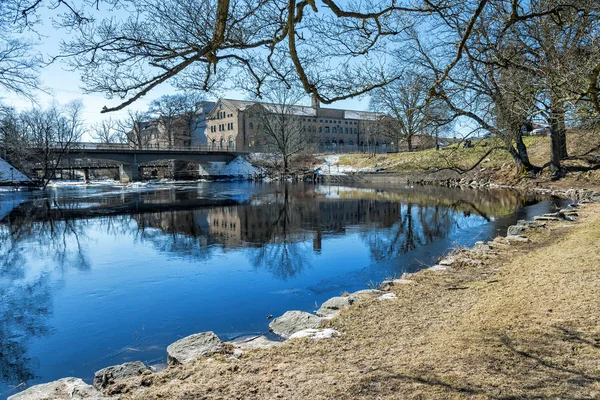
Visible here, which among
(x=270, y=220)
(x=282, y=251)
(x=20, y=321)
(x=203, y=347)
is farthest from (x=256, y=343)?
(x=270, y=220)

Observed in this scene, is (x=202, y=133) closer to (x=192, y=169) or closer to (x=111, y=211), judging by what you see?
(x=192, y=169)

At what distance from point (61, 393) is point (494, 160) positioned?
1436 inches

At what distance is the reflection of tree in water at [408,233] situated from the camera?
1162cm

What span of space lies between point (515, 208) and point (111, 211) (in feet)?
63.7

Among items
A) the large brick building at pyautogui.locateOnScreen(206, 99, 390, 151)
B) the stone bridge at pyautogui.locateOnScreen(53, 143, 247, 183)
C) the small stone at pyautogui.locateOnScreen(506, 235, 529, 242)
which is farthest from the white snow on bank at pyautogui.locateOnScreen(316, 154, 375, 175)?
the small stone at pyautogui.locateOnScreen(506, 235, 529, 242)

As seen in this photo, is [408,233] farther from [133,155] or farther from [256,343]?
[133,155]

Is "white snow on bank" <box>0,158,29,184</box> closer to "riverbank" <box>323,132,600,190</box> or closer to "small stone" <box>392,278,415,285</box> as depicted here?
"riverbank" <box>323,132,600,190</box>

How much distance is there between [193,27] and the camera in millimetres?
5016

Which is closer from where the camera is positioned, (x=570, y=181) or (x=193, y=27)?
(x=193, y=27)

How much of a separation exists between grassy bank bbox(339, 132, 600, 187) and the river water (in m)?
4.18

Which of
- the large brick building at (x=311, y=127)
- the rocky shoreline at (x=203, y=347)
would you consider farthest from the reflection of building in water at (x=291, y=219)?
the large brick building at (x=311, y=127)

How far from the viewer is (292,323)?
5.74 metres

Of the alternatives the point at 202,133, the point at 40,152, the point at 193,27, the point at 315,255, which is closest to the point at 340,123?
the point at 202,133

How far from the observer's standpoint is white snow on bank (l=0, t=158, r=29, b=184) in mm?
41125
